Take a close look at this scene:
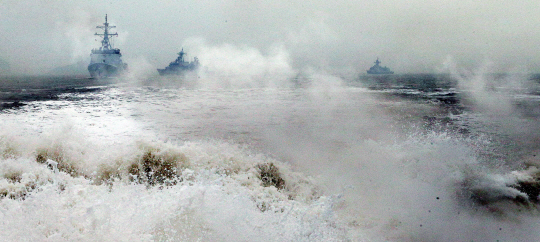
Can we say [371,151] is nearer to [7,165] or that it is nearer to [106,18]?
[7,165]

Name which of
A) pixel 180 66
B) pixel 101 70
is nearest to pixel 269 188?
pixel 101 70

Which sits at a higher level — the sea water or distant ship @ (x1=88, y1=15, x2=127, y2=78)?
distant ship @ (x1=88, y1=15, x2=127, y2=78)

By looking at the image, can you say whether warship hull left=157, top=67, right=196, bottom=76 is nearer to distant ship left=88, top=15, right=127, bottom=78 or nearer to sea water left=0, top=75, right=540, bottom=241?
distant ship left=88, top=15, right=127, bottom=78

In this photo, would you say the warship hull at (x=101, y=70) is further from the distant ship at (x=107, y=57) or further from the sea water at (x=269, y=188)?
the sea water at (x=269, y=188)

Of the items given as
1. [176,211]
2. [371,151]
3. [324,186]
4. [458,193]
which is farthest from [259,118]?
[176,211]

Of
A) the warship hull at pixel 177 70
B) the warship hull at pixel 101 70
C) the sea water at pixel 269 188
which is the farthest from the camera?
the warship hull at pixel 177 70

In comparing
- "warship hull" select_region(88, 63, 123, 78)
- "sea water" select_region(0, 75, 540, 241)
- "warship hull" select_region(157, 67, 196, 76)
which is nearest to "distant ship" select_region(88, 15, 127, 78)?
"warship hull" select_region(88, 63, 123, 78)

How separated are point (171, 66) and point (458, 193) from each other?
145 meters

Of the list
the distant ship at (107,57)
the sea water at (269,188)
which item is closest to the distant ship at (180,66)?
the distant ship at (107,57)

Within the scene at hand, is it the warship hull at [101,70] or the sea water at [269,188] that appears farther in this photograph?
the warship hull at [101,70]

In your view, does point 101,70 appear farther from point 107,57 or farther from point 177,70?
point 177,70

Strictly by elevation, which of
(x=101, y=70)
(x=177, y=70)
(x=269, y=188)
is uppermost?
(x=177, y=70)

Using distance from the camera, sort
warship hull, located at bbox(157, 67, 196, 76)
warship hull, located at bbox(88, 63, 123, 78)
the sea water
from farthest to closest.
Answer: warship hull, located at bbox(157, 67, 196, 76)
warship hull, located at bbox(88, 63, 123, 78)
the sea water

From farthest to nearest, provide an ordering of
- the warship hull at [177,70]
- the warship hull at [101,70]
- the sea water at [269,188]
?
the warship hull at [177,70] < the warship hull at [101,70] < the sea water at [269,188]
